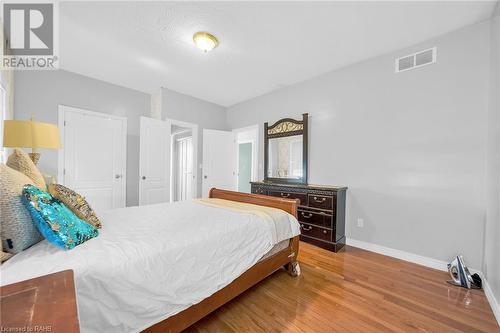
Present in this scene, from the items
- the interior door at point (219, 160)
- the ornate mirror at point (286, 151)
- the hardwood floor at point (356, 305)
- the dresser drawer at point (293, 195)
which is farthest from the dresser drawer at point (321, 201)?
the interior door at point (219, 160)

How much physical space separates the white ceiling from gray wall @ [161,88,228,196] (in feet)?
2.22

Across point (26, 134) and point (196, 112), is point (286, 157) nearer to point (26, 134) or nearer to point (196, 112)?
point (196, 112)

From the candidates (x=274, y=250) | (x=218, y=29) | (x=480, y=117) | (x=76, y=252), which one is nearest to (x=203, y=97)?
(x=218, y=29)

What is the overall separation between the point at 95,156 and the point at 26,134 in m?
1.62

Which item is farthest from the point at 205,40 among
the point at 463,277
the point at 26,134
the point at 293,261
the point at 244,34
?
the point at 463,277

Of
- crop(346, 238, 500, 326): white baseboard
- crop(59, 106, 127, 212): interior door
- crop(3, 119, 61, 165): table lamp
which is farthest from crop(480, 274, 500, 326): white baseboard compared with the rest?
crop(59, 106, 127, 212): interior door

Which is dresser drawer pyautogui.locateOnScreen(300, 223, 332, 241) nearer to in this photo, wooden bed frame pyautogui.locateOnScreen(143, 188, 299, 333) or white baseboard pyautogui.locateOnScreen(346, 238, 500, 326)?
white baseboard pyautogui.locateOnScreen(346, 238, 500, 326)

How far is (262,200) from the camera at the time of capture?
2426 millimetres

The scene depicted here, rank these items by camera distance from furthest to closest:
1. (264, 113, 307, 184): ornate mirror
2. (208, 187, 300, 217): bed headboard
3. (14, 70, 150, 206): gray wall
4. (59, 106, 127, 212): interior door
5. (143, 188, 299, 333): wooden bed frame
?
(264, 113, 307, 184): ornate mirror, (59, 106, 127, 212): interior door, (14, 70, 150, 206): gray wall, (208, 187, 300, 217): bed headboard, (143, 188, 299, 333): wooden bed frame

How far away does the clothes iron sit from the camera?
2035 mm

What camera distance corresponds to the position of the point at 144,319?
3.59ft

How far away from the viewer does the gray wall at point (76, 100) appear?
3.04 metres

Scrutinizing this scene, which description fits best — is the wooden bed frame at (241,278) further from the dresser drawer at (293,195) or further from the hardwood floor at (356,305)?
the dresser drawer at (293,195)

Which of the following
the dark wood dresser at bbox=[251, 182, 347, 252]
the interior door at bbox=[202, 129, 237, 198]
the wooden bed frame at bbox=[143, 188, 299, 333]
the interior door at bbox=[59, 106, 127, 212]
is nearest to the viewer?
the wooden bed frame at bbox=[143, 188, 299, 333]
